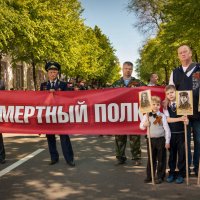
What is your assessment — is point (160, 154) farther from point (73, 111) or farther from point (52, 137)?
point (52, 137)

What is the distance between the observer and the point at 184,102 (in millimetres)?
6598

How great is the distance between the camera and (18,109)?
28.8 feet

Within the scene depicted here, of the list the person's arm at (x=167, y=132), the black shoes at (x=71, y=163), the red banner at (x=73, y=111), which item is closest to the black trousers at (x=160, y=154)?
the person's arm at (x=167, y=132)

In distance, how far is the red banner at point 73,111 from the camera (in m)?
8.36

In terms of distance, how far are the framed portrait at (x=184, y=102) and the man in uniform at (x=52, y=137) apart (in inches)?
105

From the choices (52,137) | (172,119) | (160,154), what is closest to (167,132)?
(172,119)

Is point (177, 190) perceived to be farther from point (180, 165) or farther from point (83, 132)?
point (83, 132)

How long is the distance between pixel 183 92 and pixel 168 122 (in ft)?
1.89

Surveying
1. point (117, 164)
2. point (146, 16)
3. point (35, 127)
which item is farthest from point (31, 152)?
point (146, 16)

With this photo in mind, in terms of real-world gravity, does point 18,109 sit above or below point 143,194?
above

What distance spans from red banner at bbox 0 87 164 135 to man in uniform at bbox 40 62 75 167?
16cm

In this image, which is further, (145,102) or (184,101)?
(145,102)

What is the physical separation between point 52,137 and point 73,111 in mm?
694

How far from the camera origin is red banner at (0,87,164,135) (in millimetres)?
8359
